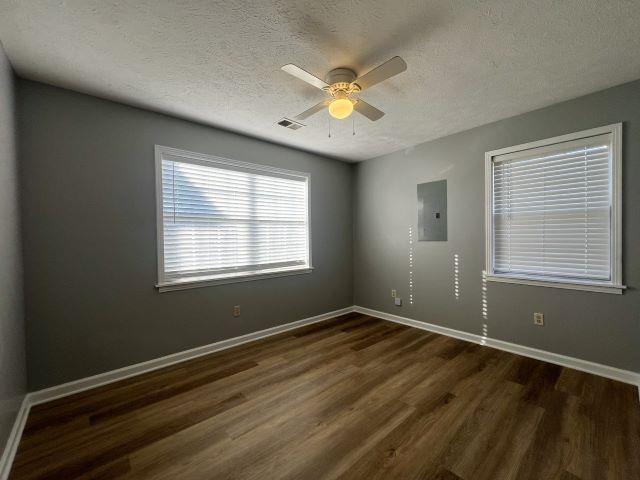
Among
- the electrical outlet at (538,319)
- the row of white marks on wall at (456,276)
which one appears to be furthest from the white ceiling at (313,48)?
the electrical outlet at (538,319)

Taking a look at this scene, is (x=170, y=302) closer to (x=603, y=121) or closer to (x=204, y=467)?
(x=204, y=467)

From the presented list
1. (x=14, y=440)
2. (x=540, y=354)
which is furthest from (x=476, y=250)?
(x=14, y=440)


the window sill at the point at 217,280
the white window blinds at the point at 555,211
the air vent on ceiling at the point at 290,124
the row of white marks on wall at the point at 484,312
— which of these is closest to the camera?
the white window blinds at the point at 555,211

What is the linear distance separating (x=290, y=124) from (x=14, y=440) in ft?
10.6

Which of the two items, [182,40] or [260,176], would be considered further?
[260,176]

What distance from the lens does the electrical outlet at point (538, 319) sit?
2728 millimetres

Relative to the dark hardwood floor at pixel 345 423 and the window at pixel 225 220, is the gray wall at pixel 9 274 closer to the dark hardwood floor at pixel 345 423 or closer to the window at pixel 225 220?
the dark hardwood floor at pixel 345 423

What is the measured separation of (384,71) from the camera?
1.69m

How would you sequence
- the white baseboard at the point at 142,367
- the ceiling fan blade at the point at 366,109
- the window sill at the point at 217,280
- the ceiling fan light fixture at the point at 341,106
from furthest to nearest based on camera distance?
the window sill at the point at 217,280 < the white baseboard at the point at 142,367 < the ceiling fan blade at the point at 366,109 < the ceiling fan light fixture at the point at 341,106

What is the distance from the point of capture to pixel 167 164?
2777 mm

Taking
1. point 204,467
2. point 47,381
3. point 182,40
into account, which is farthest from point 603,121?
point 47,381

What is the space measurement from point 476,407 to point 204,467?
6.08 ft

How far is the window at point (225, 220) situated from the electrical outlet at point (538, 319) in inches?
106

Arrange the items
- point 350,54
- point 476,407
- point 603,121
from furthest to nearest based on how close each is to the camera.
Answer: point 603,121, point 476,407, point 350,54
